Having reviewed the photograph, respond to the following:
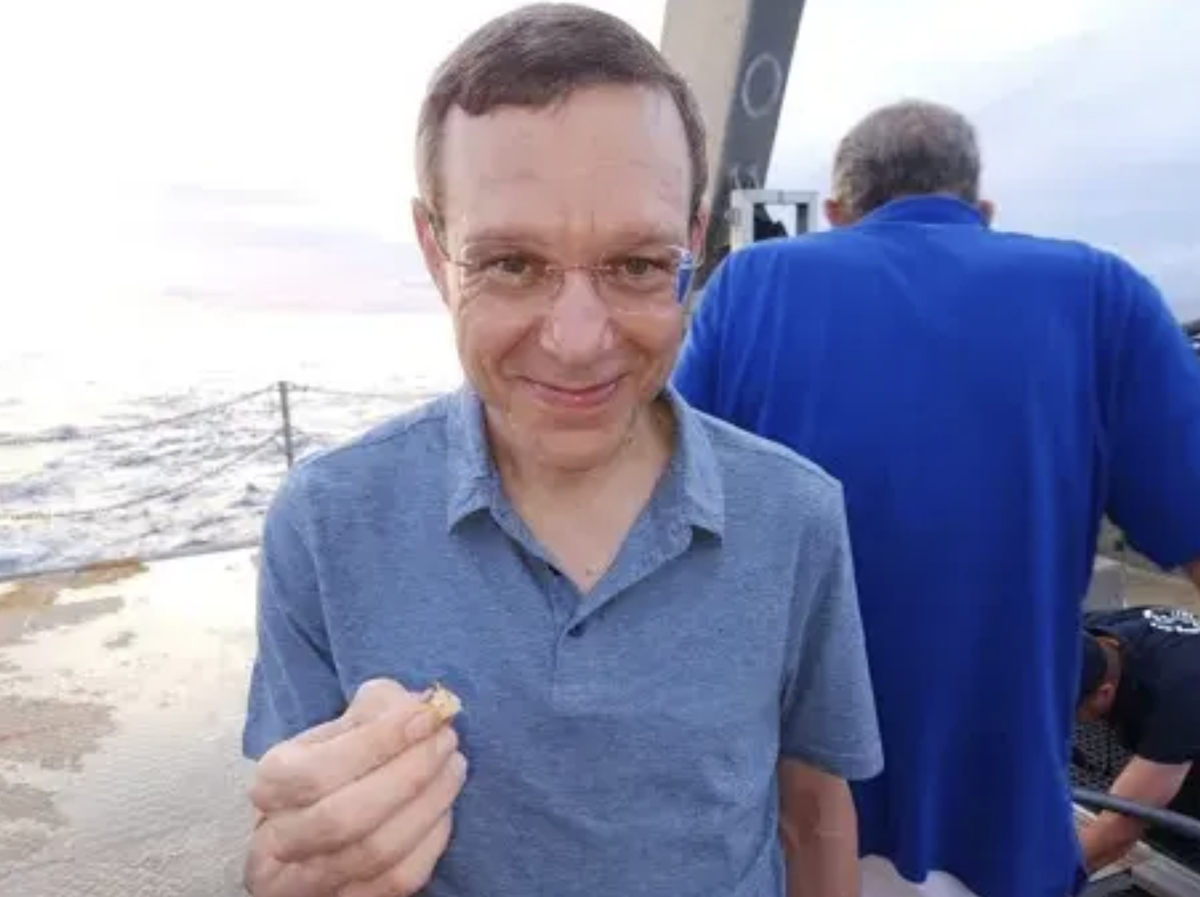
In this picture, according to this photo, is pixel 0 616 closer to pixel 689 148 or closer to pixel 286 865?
pixel 286 865

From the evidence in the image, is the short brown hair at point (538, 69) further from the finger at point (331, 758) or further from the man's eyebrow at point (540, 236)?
the finger at point (331, 758)

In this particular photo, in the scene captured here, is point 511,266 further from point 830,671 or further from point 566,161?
point 830,671

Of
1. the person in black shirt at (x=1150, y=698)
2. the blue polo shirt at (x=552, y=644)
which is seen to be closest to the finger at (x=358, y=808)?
the blue polo shirt at (x=552, y=644)

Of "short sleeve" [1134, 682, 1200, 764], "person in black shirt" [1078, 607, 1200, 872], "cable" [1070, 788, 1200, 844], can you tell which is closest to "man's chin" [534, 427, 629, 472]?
"cable" [1070, 788, 1200, 844]

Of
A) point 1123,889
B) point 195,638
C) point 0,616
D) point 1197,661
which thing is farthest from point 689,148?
point 0,616

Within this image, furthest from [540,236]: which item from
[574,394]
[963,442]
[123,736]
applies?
[123,736]

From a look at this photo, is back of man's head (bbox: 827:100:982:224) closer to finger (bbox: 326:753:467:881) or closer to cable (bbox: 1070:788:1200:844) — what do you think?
finger (bbox: 326:753:467:881)
